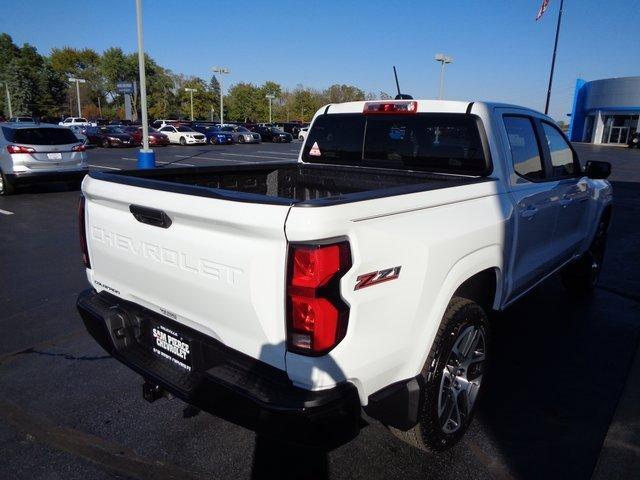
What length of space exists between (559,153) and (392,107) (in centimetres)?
161

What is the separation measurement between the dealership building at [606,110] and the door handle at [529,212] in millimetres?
62887

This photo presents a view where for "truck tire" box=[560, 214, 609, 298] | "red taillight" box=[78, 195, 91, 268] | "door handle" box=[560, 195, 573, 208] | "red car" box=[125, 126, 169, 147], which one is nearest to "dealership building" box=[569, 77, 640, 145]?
"red car" box=[125, 126, 169, 147]

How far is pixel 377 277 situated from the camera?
1.92 metres

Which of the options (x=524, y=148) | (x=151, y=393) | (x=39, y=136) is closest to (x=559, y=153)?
(x=524, y=148)

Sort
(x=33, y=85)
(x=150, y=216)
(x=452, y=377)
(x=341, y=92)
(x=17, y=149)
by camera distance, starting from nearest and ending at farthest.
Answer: (x=150, y=216) < (x=452, y=377) < (x=17, y=149) < (x=33, y=85) < (x=341, y=92)

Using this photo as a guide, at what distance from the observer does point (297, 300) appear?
1.83 metres

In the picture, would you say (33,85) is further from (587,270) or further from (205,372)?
(205,372)

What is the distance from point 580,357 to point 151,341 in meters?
3.38

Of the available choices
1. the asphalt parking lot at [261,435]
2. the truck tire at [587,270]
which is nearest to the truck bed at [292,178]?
the asphalt parking lot at [261,435]

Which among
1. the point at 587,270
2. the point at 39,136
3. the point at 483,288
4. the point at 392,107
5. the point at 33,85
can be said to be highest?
the point at 33,85

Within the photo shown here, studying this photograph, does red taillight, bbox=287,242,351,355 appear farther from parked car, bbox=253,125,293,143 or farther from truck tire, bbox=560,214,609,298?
parked car, bbox=253,125,293,143

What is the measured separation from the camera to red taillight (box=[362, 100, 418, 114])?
353 centimetres

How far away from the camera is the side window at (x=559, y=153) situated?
3.91 m

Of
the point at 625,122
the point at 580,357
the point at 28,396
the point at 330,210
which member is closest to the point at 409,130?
the point at 330,210
